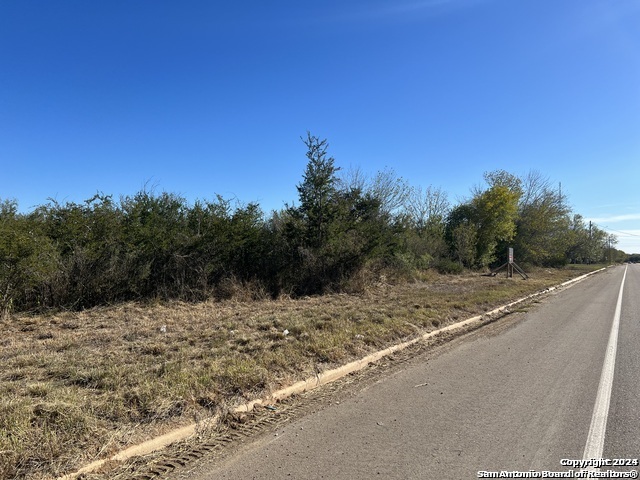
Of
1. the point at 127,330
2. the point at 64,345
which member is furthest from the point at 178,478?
the point at 127,330

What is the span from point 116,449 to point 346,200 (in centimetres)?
1601

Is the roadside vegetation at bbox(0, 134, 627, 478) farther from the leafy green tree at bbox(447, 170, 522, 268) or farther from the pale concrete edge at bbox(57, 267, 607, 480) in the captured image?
the leafy green tree at bbox(447, 170, 522, 268)

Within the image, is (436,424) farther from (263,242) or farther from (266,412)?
(263,242)

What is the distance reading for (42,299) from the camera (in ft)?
39.1

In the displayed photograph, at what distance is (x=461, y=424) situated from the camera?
4695mm

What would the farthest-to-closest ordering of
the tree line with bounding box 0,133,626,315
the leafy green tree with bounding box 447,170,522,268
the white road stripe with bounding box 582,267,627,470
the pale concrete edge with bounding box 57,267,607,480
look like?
the leafy green tree with bounding box 447,170,522,268, the tree line with bounding box 0,133,626,315, the white road stripe with bounding box 582,267,627,470, the pale concrete edge with bounding box 57,267,607,480

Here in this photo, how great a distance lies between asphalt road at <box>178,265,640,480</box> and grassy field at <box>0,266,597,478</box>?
3.48 feet

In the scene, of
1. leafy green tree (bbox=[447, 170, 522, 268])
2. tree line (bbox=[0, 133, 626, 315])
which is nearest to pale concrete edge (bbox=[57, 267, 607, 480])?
tree line (bbox=[0, 133, 626, 315])

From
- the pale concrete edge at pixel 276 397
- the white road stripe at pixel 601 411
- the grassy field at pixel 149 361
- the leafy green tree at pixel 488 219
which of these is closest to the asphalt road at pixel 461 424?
the white road stripe at pixel 601 411

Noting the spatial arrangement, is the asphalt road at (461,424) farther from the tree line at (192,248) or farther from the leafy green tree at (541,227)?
the leafy green tree at (541,227)

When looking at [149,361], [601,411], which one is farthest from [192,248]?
[601,411]

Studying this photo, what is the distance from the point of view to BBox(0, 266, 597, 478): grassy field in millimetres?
4039

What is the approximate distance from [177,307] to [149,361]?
21.0ft

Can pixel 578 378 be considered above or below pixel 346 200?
below
